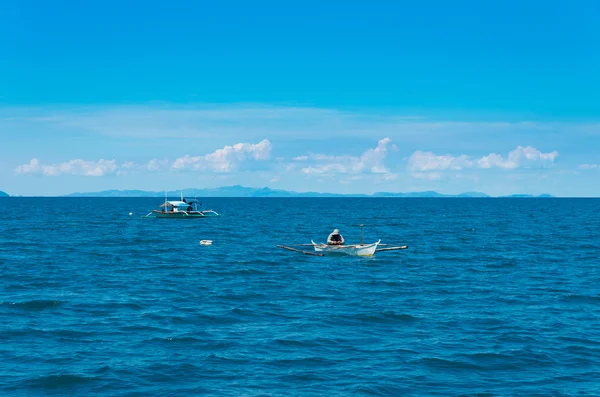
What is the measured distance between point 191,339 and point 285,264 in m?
31.5

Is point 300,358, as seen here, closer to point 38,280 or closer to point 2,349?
point 2,349

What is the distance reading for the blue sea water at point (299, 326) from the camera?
23.4m

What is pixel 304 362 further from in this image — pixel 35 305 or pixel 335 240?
pixel 335 240

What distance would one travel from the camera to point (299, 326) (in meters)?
32.3

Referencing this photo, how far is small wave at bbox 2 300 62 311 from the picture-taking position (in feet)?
119

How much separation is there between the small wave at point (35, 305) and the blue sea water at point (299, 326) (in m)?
0.16

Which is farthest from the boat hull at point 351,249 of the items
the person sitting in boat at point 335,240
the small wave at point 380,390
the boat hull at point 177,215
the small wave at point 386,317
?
the boat hull at point 177,215

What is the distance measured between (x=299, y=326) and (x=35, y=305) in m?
18.6

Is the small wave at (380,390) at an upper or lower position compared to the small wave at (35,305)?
lower

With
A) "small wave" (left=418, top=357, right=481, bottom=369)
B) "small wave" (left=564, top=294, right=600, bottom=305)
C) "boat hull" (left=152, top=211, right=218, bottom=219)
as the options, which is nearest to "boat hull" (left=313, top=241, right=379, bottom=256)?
"small wave" (left=564, top=294, right=600, bottom=305)

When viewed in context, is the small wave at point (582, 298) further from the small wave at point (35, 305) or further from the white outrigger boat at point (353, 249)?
the small wave at point (35, 305)

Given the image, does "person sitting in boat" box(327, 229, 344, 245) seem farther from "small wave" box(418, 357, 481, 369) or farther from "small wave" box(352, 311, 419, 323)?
"small wave" box(418, 357, 481, 369)

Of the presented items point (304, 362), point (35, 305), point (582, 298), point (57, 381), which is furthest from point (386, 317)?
point (35, 305)

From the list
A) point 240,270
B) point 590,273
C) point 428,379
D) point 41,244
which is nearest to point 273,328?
point 428,379
